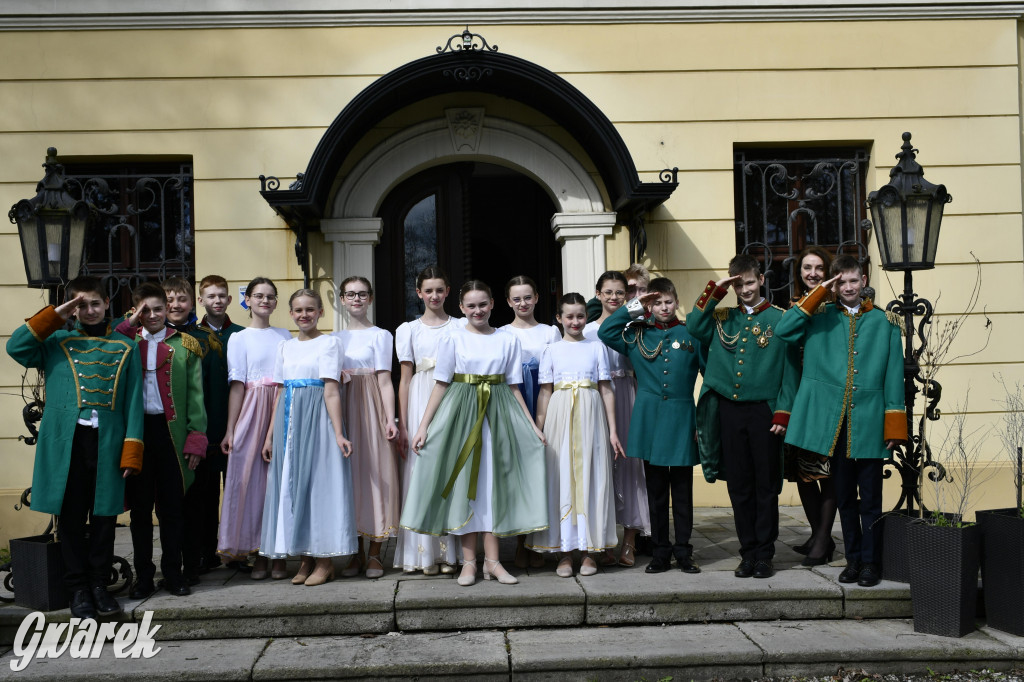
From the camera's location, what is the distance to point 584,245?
7586mm

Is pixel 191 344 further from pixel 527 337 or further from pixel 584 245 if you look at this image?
pixel 584 245

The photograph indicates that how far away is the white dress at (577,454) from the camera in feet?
16.7

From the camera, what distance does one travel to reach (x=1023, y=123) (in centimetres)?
777

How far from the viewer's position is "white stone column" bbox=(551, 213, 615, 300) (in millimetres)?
7555

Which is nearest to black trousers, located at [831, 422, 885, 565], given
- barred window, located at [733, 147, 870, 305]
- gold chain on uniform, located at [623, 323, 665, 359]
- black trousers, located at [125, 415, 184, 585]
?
gold chain on uniform, located at [623, 323, 665, 359]

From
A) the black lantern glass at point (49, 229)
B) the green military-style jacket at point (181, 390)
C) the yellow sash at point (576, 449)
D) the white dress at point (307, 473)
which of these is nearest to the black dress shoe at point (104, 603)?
the green military-style jacket at point (181, 390)

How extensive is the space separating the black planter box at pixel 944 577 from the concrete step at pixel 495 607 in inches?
10.1

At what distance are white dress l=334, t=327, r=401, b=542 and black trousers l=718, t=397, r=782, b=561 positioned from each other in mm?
1946

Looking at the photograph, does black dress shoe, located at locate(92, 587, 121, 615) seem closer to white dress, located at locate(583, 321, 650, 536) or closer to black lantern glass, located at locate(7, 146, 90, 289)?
black lantern glass, located at locate(7, 146, 90, 289)

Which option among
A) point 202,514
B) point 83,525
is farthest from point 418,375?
point 83,525

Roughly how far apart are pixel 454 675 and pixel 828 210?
5.45 m

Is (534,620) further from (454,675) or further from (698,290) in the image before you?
(698,290)

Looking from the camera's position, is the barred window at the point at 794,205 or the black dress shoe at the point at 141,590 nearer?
the black dress shoe at the point at 141,590

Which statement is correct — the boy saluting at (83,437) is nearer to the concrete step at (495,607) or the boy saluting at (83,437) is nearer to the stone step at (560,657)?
the concrete step at (495,607)
